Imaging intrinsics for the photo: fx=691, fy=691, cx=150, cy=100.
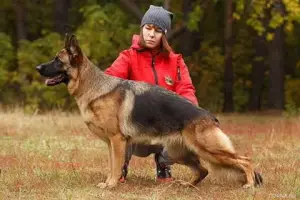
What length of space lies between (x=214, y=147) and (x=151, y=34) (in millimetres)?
1582

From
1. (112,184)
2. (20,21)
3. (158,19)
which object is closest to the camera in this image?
(112,184)

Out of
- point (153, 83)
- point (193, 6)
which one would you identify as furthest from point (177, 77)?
point (193, 6)

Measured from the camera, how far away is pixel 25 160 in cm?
1027

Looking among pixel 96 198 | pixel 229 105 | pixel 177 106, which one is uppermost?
pixel 177 106

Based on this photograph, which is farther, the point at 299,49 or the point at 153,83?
the point at 299,49

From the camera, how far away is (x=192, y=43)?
31.9 metres

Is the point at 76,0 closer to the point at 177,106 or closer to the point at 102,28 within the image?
the point at 102,28

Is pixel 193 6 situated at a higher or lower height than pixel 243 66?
higher

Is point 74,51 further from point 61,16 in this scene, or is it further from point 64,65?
point 61,16

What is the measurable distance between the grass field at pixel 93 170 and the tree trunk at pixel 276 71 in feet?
38.9

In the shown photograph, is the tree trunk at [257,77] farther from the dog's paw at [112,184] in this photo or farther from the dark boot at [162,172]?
the dog's paw at [112,184]

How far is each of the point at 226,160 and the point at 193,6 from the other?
17.2 m

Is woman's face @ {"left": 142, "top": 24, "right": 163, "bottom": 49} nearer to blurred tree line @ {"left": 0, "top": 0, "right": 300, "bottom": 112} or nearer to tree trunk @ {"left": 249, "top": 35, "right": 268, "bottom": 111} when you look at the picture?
blurred tree line @ {"left": 0, "top": 0, "right": 300, "bottom": 112}

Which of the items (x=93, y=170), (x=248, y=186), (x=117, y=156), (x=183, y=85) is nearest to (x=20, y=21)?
(x=93, y=170)
